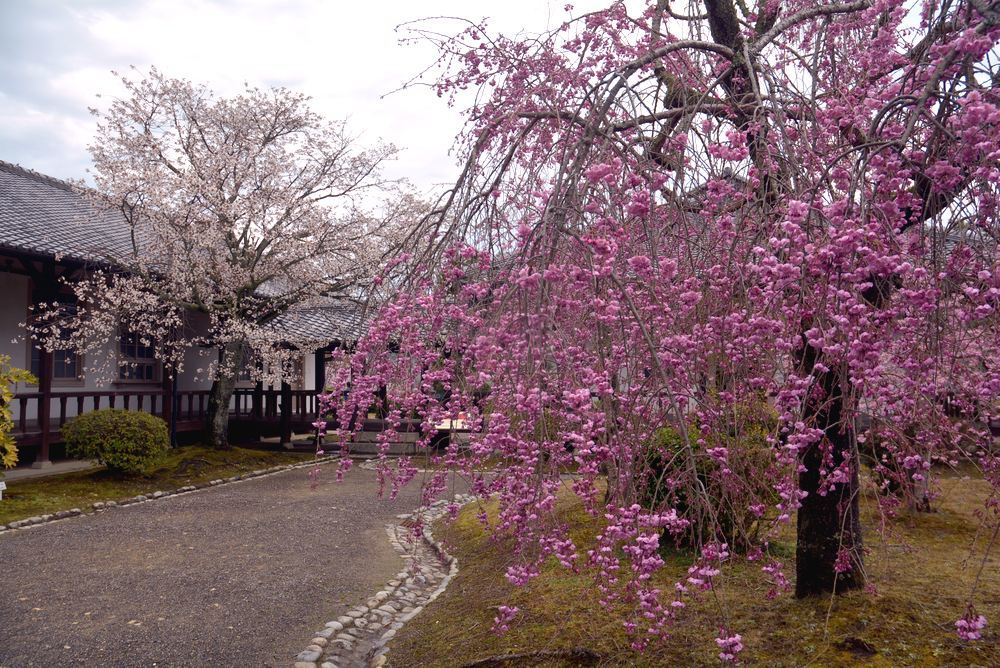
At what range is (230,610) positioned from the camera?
5199 mm

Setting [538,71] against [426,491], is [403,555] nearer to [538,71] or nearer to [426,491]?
[426,491]

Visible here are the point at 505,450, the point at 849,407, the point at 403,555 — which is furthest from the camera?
A: the point at 403,555

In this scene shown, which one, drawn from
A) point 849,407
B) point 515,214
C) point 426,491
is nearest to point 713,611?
point 426,491

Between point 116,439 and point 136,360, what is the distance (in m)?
3.39

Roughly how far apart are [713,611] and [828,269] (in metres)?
2.94

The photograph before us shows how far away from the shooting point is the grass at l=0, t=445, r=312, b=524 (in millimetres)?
8695

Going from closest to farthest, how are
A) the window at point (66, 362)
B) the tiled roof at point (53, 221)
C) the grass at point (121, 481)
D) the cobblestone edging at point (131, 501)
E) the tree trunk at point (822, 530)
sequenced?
1. the tree trunk at point (822, 530)
2. the cobblestone edging at point (131, 501)
3. the grass at point (121, 481)
4. the tiled roof at point (53, 221)
5. the window at point (66, 362)

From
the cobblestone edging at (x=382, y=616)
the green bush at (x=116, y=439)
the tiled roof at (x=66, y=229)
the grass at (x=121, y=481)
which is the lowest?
the cobblestone edging at (x=382, y=616)

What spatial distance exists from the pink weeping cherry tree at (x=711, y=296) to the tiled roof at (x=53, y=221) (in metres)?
8.99

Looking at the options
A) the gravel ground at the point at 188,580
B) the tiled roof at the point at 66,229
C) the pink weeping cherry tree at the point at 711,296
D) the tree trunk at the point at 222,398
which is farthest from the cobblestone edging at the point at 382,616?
the tree trunk at the point at 222,398

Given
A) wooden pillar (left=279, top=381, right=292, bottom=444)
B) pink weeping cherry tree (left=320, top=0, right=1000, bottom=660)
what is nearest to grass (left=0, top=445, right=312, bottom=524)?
wooden pillar (left=279, top=381, right=292, bottom=444)

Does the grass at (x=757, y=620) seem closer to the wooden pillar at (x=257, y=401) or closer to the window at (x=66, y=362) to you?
the window at (x=66, y=362)

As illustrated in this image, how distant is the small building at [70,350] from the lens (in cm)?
1068

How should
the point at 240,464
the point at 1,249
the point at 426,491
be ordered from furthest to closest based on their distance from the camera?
the point at 240,464 < the point at 1,249 < the point at 426,491
